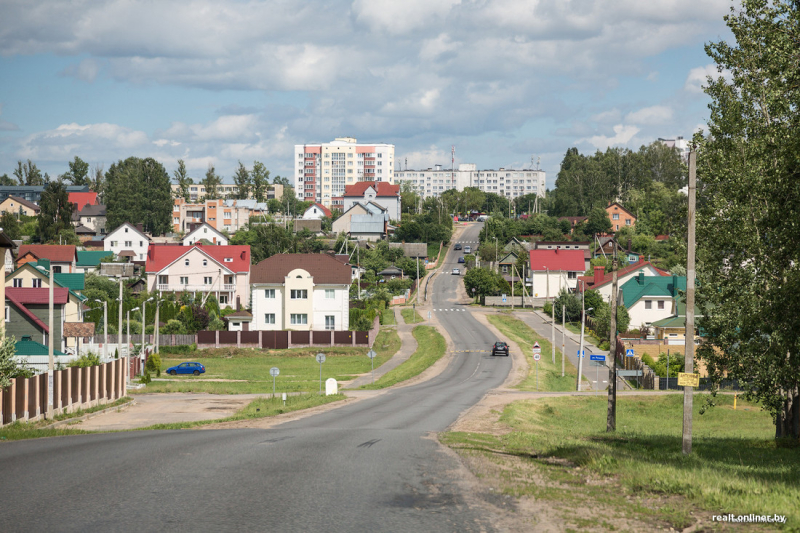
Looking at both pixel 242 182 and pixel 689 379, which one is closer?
pixel 689 379

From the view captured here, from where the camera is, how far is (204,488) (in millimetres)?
10914

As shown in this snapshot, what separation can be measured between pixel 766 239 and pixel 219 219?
138090mm

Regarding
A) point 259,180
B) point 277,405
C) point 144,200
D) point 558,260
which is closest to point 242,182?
point 259,180

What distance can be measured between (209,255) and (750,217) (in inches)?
2922

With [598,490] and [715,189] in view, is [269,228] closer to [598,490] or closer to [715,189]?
[715,189]

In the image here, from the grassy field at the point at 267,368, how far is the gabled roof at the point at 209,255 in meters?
24.0

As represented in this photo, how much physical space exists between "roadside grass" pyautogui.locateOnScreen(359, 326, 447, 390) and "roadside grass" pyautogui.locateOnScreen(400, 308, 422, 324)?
15.4 ft

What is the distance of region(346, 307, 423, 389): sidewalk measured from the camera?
52469 millimetres

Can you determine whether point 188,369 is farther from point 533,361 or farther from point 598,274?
point 598,274

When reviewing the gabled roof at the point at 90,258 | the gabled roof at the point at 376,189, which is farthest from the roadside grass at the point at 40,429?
the gabled roof at the point at 376,189

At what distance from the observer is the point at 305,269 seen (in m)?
74.9

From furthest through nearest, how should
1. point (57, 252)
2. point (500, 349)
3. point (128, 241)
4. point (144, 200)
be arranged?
point (144, 200) → point (128, 241) → point (57, 252) → point (500, 349)

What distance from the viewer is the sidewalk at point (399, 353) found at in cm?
5247

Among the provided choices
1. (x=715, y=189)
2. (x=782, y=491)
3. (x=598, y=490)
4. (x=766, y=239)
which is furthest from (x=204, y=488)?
(x=715, y=189)
